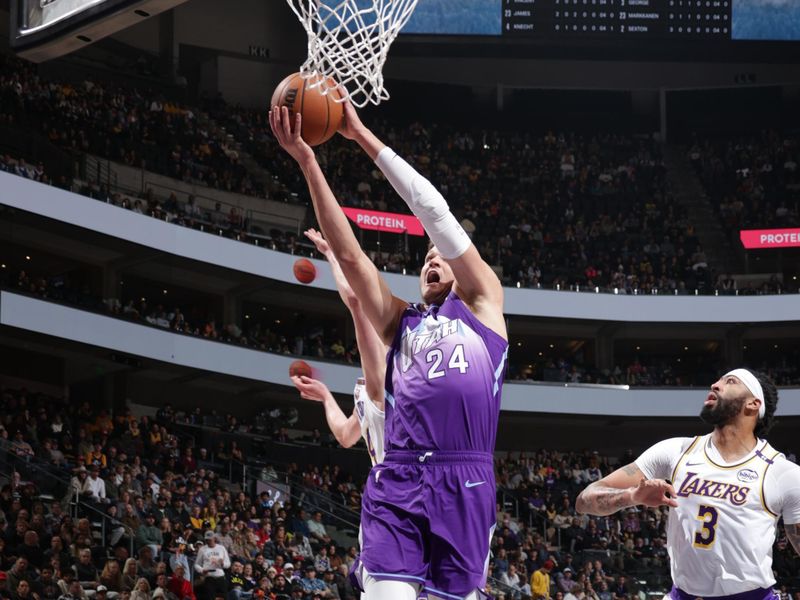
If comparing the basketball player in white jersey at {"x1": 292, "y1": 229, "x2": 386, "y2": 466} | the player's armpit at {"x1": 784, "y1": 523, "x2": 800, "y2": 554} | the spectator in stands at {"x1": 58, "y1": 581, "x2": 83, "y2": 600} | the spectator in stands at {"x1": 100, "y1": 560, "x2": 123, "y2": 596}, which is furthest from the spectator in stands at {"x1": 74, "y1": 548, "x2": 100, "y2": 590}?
the player's armpit at {"x1": 784, "y1": 523, "x2": 800, "y2": 554}

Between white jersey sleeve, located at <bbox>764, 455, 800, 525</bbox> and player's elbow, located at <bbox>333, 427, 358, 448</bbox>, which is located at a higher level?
player's elbow, located at <bbox>333, 427, 358, 448</bbox>

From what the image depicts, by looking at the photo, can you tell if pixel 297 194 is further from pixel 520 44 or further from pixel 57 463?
pixel 57 463

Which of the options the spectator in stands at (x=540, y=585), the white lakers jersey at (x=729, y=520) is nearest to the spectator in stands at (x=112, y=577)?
the spectator in stands at (x=540, y=585)

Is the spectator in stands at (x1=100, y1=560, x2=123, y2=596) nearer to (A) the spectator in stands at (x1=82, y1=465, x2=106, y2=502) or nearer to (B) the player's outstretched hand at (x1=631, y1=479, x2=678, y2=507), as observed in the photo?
(A) the spectator in stands at (x1=82, y1=465, x2=106, y2=502)

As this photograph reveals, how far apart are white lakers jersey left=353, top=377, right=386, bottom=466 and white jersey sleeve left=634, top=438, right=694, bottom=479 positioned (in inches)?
51.8

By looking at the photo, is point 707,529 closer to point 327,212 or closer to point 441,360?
point 441,360

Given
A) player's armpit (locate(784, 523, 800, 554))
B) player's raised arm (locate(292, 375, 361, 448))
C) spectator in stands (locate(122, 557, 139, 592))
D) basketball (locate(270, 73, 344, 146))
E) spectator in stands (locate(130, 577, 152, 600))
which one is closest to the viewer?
basketball (locate(270, 73, 344, 146))

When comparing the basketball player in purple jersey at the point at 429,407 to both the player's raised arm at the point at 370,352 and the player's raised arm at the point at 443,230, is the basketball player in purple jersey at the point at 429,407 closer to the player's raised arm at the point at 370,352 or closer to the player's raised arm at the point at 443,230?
the player's raised arm at the point at 443,230

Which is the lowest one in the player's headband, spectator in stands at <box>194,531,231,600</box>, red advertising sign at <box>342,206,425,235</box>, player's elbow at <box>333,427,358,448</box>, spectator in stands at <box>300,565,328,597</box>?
spectator in stands at <box>300,565,328,597</box>

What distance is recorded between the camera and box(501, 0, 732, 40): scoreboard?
36688 mm

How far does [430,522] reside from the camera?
4.45 metres

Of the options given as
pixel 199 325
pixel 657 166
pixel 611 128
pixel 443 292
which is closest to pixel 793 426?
pixel 657 166

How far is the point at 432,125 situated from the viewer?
136ft

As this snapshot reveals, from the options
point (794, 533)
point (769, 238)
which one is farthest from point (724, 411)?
point (769, 238)
